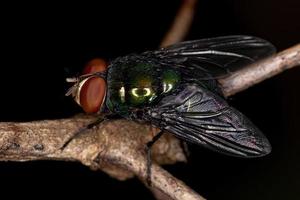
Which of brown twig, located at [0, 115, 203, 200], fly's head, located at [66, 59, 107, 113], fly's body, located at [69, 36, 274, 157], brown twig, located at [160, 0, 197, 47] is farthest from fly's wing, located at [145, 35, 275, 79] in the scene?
brown twig, located at [0, 115, 203, 200]

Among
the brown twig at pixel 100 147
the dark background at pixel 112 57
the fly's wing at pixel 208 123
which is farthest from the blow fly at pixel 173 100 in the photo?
the dark background at pixel 112 57

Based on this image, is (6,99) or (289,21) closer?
(6,99)

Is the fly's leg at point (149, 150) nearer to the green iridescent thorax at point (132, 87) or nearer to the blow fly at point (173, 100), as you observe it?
the blow fly at point (173, 100)

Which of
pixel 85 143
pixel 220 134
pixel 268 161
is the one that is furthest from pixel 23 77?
pixel 268 161

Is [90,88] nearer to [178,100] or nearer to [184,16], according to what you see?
[178,100]

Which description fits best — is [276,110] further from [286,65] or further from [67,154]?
[67,154]

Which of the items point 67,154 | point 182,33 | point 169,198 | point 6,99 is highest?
point 182,33

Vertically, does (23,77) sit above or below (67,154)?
above
